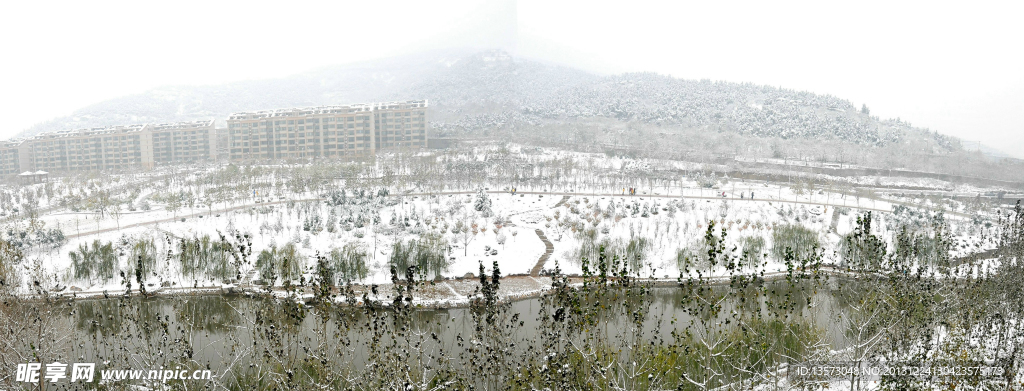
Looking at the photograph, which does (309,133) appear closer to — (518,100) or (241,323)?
(518,100)

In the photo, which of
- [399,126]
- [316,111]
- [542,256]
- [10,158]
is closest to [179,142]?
[10,158]

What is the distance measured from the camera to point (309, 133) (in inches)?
1754

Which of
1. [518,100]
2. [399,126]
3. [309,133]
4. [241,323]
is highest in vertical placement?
[518,100]

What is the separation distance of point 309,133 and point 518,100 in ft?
102

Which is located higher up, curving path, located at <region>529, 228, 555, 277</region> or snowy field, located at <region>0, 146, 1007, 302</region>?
snowy field, located at <region>0, 146, 1007, 302</region>

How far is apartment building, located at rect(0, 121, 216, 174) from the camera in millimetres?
42062

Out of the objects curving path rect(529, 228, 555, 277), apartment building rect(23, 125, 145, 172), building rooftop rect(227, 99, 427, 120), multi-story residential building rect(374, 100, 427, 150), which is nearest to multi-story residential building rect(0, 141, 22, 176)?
apartment building rect(23, 125, 145, 172)

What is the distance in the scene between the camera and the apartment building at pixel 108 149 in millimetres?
42062

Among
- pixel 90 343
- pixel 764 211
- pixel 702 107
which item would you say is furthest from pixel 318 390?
pixel 702 107

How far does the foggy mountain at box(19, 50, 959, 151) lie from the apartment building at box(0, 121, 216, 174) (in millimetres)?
21284

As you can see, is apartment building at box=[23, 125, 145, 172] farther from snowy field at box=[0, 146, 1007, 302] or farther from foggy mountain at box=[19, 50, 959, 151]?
foggy mountain at box=[19, 50, 959, 151]

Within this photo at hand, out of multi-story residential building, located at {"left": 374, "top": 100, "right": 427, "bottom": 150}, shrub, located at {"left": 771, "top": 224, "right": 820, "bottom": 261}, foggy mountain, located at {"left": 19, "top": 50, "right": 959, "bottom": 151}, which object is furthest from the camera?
foggy mountain, located at {"left": 19, "top": 50, "right": 959, "bottom": 151}

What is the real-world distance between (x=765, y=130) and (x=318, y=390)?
182 feet

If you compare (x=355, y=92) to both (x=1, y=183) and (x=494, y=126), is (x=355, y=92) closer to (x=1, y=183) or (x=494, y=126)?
(x=494, y=126)
